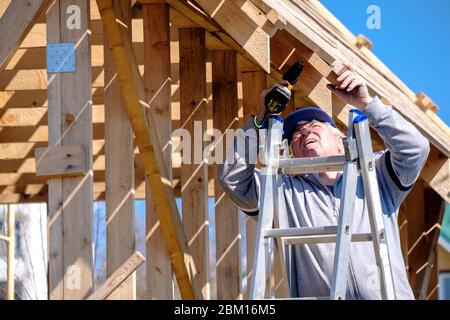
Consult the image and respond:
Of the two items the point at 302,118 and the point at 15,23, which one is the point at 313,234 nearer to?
the point at 302,118

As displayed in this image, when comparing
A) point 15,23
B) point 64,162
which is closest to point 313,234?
point 64,162

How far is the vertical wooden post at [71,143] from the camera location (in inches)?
284

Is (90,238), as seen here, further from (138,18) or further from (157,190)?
(138,18)

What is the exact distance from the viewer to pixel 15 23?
7.32 m

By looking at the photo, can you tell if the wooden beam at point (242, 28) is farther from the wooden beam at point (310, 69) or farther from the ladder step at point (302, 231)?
the ladder step at point (302, 231)

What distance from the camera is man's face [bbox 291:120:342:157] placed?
21.4ft

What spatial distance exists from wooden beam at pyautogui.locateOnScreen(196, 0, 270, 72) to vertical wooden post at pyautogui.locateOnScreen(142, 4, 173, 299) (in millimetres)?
1049

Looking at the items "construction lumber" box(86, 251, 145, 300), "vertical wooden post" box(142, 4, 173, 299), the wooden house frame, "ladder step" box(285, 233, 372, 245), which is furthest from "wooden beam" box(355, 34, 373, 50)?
"ladder step" box(285, 233, 372, 245)

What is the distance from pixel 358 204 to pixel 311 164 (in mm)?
452

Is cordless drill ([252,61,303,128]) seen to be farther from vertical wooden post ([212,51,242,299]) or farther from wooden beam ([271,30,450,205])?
vertical wooden post ([212,51,242,299])

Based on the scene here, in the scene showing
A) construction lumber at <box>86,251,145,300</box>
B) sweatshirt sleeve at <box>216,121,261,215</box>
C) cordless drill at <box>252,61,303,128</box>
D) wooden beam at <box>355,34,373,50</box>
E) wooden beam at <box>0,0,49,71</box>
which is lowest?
construction lumber at <box>86,251,145,300</box>

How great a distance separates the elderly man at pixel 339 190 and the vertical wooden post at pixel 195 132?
6.82 feet
